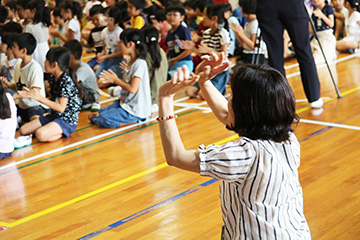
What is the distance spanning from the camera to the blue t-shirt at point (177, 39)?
642 cm

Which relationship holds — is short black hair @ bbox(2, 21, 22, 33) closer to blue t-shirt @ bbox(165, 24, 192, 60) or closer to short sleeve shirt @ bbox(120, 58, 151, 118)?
blue t-shirt @ bbox(165, 24, 192, 60)

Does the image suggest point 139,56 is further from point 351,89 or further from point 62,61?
point 351,89

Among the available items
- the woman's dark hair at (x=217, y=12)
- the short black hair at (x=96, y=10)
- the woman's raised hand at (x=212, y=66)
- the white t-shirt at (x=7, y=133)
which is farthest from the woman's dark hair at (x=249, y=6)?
the woman's raised hand at (x=212, y=66)

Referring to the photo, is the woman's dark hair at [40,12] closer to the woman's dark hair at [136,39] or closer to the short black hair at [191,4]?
the woman's dark hair at [136,39]


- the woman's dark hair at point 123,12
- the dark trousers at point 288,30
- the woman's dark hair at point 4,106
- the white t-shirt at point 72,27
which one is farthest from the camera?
the white t-shirt at point 72,27

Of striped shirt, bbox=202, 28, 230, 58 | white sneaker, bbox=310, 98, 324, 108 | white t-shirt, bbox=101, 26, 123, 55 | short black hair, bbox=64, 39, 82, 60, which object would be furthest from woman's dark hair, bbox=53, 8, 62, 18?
white sneaker, bbox=310, 98, 324, 108

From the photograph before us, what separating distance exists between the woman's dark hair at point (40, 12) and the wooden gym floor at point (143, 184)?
2.35 meters

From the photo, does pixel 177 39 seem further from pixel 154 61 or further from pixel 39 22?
pixel 39 22

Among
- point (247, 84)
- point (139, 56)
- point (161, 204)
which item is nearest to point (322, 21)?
point (139, 56)

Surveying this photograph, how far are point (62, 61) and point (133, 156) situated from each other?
4.21ft

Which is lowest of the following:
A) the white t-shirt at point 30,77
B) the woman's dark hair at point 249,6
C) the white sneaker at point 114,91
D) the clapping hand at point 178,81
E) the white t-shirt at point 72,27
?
A: the white sneaker at point 114,91

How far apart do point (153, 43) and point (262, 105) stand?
3.78 meters

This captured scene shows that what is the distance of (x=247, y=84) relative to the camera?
1700mm

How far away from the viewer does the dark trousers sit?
462 centimetres
